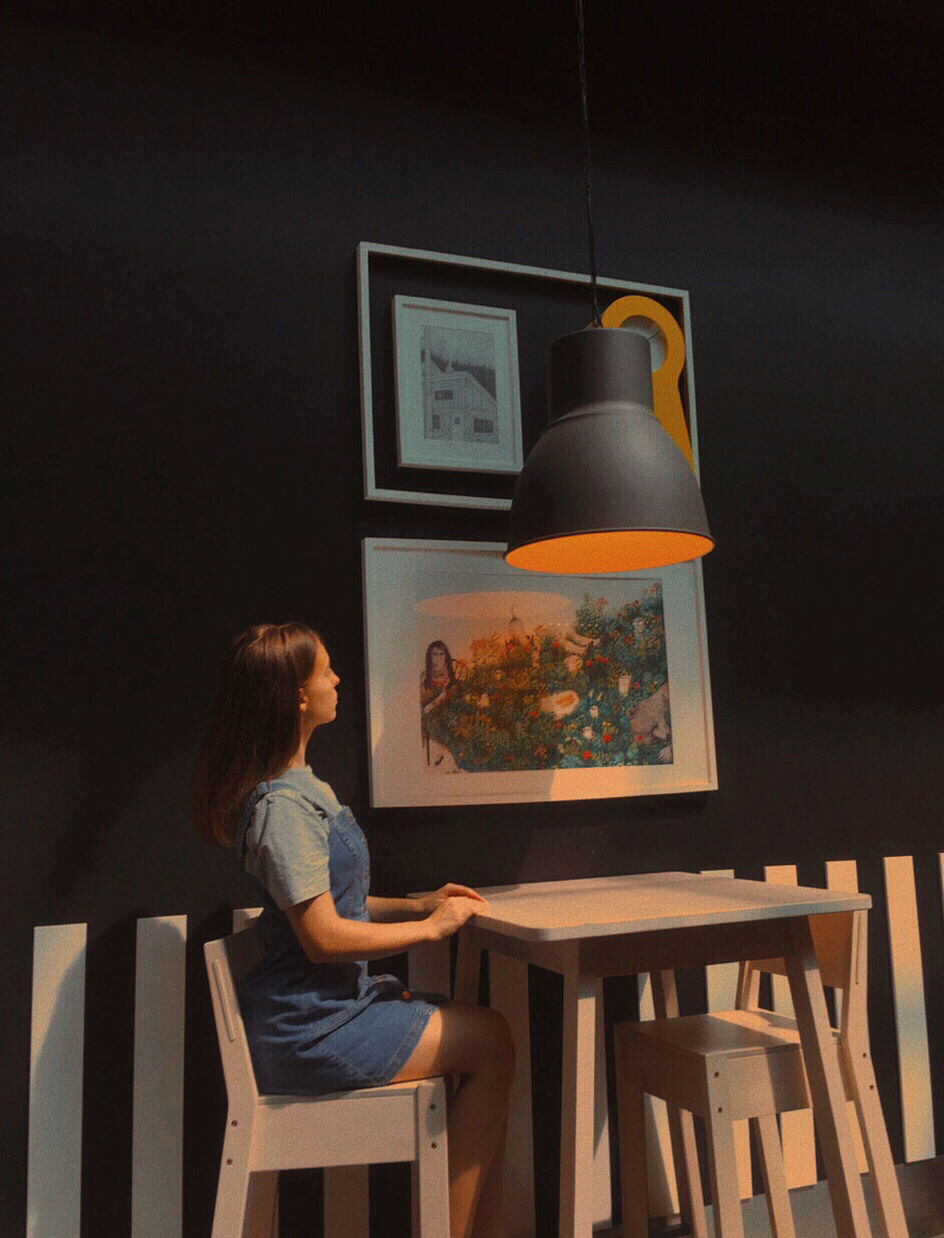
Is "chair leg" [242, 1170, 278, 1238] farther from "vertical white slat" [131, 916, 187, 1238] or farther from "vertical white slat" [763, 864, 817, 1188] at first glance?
"vertical white slat" [763, 864, 817, 1188]

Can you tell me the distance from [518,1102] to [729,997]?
0.64 meters

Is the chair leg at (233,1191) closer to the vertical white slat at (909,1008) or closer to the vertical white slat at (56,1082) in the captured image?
the vertical white slat at (56,1082)

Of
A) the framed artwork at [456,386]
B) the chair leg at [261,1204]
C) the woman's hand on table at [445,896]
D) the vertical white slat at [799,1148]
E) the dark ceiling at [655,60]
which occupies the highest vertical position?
the dark ceiling at [655,60]

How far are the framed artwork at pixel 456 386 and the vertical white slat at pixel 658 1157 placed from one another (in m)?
1.36

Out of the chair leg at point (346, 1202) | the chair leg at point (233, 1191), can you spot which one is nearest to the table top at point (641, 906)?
the chair leg at point (233, 1191)

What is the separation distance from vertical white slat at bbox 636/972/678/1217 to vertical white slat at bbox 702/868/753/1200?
7.4 inches

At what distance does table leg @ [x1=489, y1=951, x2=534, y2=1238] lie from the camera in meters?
2.45

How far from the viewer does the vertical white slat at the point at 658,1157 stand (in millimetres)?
2545

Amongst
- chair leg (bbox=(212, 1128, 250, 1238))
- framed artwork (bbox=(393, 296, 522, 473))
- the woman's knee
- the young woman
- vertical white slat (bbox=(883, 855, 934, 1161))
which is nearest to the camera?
chair leg (bbox=(212, 1128, 250, 1238))

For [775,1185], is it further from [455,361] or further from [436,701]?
[455,361]

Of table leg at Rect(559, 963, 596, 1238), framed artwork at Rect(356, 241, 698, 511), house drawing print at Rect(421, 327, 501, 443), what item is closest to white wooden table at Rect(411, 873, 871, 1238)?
table leg at Rect(559, 963, 596, 1238)

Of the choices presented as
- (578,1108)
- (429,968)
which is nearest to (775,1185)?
(578,1108)

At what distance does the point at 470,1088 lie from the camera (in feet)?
6.37

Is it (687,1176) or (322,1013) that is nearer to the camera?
(322,1013)
